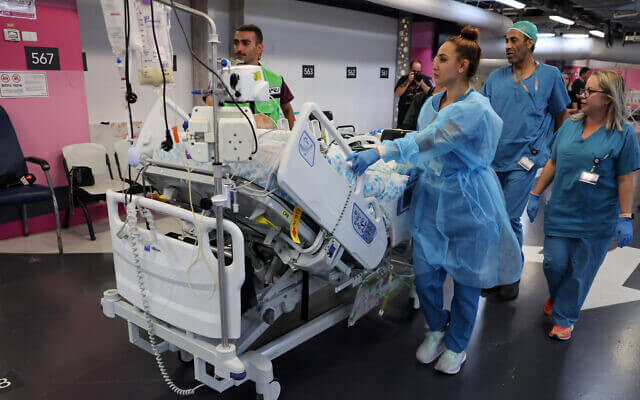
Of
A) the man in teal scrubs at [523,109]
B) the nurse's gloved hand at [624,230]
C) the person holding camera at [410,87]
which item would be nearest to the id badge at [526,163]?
the man in teal scrubs at [523,109]

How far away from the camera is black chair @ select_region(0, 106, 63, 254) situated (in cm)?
393

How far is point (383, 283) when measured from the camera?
2.82 m

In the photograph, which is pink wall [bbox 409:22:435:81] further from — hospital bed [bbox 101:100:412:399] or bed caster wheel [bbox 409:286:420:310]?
hospital bed [bbox 101:100:412:399]

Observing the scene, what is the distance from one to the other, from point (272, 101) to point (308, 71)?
5134 millimetres

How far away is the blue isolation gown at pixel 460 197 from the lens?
2164mm

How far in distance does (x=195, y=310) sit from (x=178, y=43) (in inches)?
189

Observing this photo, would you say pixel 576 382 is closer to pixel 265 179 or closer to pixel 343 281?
pixel 343 281

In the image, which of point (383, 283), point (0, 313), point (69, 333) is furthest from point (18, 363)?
point (383, 283)

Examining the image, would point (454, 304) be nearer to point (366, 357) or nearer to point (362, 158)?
point (366, 357)

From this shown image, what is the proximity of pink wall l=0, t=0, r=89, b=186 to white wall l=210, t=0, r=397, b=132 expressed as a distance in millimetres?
2263

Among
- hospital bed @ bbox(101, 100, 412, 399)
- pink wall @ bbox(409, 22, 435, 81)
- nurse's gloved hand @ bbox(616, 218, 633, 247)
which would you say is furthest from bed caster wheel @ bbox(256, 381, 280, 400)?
pink wall @ bbox(409, 22, 435, 81)

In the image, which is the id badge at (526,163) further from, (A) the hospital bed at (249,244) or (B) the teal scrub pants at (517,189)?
(A) the hospital bed at (249,244)

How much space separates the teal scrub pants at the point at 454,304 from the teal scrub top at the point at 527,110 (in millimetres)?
1086

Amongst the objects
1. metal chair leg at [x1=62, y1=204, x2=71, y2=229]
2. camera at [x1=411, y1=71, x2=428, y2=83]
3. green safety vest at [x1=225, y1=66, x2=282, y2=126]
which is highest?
camera at [x1=411, y1=71, x2=428, y2=83]
